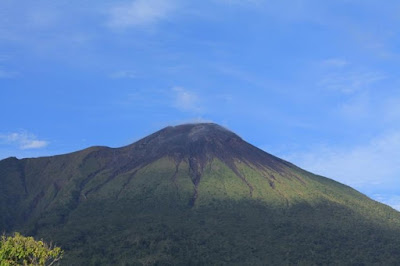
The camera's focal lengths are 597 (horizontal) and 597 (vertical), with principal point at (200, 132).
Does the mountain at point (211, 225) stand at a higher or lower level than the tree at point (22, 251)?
higher

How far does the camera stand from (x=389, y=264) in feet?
477

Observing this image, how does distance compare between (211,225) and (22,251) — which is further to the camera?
(211,225)

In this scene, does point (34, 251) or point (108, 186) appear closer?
point (34, 251)

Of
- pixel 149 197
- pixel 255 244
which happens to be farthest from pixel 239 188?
pixel 255 244

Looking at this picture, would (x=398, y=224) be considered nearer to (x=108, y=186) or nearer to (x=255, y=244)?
(x=255, y=244)

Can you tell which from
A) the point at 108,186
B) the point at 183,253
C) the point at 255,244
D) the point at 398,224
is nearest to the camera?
the point at 183,253

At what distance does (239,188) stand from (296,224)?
29.9m

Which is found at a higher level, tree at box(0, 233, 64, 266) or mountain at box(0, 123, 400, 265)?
mountain at box(0, 123, 400, 265)

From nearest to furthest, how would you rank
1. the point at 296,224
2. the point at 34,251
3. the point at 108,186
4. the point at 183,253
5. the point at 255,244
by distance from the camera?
the point at 34,251 < the point at 183,253 < the point at 255,244 < the point at 296,224 < the point at 108,186

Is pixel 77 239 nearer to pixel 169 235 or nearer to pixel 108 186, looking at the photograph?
pixel 169 235

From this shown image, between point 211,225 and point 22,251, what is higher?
point 211,225

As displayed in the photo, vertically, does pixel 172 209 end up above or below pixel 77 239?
above

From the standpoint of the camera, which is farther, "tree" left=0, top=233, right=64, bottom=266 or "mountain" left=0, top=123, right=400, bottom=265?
"mountain" left=0, top=123, right=400, bottom=265

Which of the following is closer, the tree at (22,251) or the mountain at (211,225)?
the tree at (22,251)
